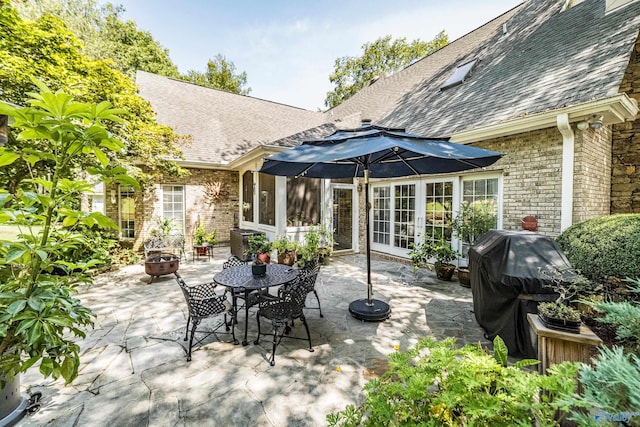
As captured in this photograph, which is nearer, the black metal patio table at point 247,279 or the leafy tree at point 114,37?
the black metal patio table at point 247,279

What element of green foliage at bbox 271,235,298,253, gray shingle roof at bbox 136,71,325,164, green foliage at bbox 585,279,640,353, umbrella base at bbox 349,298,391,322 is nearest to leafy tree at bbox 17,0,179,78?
gray shingle roof at bbox 136,71,325,164

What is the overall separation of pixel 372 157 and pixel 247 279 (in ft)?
9.30

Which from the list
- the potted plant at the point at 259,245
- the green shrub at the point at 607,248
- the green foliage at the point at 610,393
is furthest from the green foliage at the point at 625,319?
the potted plant at the point at 259,245

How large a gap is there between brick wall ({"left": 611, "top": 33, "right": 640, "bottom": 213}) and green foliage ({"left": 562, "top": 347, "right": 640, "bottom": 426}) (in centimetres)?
674

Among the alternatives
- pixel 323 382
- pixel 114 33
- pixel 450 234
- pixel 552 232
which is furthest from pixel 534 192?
pixel 114 33

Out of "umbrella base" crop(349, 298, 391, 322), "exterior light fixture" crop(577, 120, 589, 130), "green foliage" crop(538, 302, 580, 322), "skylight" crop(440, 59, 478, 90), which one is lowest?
"umbrella base" crop(349, 298, 391, 322)

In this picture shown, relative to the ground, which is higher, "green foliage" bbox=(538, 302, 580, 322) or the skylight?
the skylight

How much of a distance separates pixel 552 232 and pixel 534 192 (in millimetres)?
780

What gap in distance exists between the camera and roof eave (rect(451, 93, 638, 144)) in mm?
3893

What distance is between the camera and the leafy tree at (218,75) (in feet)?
72.6

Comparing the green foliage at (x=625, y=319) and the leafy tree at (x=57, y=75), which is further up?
the leafy tree at (x=57, y=75)

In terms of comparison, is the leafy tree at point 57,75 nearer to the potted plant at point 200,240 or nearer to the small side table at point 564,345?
the potted plant at point 200,240

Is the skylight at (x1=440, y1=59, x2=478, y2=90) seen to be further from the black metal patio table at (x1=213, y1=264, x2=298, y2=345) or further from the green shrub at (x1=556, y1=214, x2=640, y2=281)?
the black metal patio table at (x1=213, y1=264, x2=298, y2=345)

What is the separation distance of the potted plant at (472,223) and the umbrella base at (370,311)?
2.26 m
